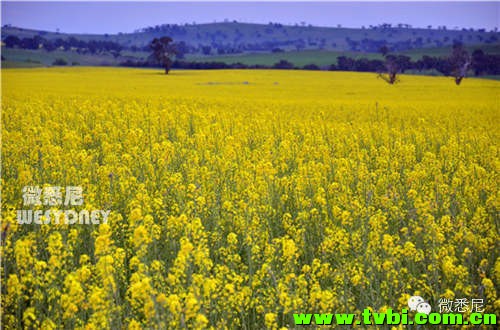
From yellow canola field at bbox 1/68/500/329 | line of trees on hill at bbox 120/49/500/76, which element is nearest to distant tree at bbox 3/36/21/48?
line of trees on hill at bbox 120/49/500/76

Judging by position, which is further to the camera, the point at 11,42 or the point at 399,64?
the point at 11,42

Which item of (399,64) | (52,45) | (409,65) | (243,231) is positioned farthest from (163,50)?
(52,45)

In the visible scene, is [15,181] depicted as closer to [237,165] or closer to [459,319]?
[237,165]

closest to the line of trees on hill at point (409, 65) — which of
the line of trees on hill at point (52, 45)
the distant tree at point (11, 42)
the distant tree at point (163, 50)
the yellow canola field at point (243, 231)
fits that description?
the distant tree at point (163, 50)

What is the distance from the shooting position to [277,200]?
7.41 metres

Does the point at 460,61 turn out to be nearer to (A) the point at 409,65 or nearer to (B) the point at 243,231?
(A) the point at 409,65

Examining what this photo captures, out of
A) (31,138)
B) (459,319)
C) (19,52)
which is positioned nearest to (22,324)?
(459,319)

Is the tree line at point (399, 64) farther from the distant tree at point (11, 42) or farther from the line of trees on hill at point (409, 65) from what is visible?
the distant tree at point (11, 42)

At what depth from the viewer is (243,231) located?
6.04 metres

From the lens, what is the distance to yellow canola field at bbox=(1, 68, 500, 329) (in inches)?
170

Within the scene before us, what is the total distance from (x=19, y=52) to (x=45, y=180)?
107 meters

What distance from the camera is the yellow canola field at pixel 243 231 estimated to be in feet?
14.1

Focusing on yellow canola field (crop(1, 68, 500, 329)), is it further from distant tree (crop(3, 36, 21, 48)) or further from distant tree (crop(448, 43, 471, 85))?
distant tree (crop(3, 36, 21, 48))

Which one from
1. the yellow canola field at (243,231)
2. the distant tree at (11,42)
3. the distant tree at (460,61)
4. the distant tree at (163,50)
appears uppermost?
the distant tree at (11,42)
